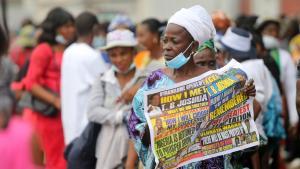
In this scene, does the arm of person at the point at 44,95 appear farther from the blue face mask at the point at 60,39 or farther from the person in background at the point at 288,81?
the person in background at the point at 288,81

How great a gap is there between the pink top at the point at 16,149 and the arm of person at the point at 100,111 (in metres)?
3.22

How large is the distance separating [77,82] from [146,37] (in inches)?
30.0

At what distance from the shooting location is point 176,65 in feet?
18.4

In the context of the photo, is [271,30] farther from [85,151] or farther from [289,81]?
[85,151]

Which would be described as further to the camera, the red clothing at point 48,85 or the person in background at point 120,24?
the red clothing at point 48,85

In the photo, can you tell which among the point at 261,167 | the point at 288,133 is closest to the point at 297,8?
the point at 288,133

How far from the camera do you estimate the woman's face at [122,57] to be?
24.9ft

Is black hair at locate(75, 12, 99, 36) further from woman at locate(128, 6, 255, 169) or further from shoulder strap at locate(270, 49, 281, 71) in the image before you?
woman at locate(128, 6, 255, 169)

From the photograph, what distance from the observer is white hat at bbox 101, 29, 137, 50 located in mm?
7734

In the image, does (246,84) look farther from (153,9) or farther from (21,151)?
(153,9)

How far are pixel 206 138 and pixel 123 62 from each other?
225 cm

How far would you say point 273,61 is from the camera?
9.22 meters

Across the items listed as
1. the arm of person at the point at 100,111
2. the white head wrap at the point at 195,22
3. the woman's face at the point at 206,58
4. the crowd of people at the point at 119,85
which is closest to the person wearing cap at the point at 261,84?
the crowd of people at the point at 119,85

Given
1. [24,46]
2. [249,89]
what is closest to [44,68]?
[249,89]
